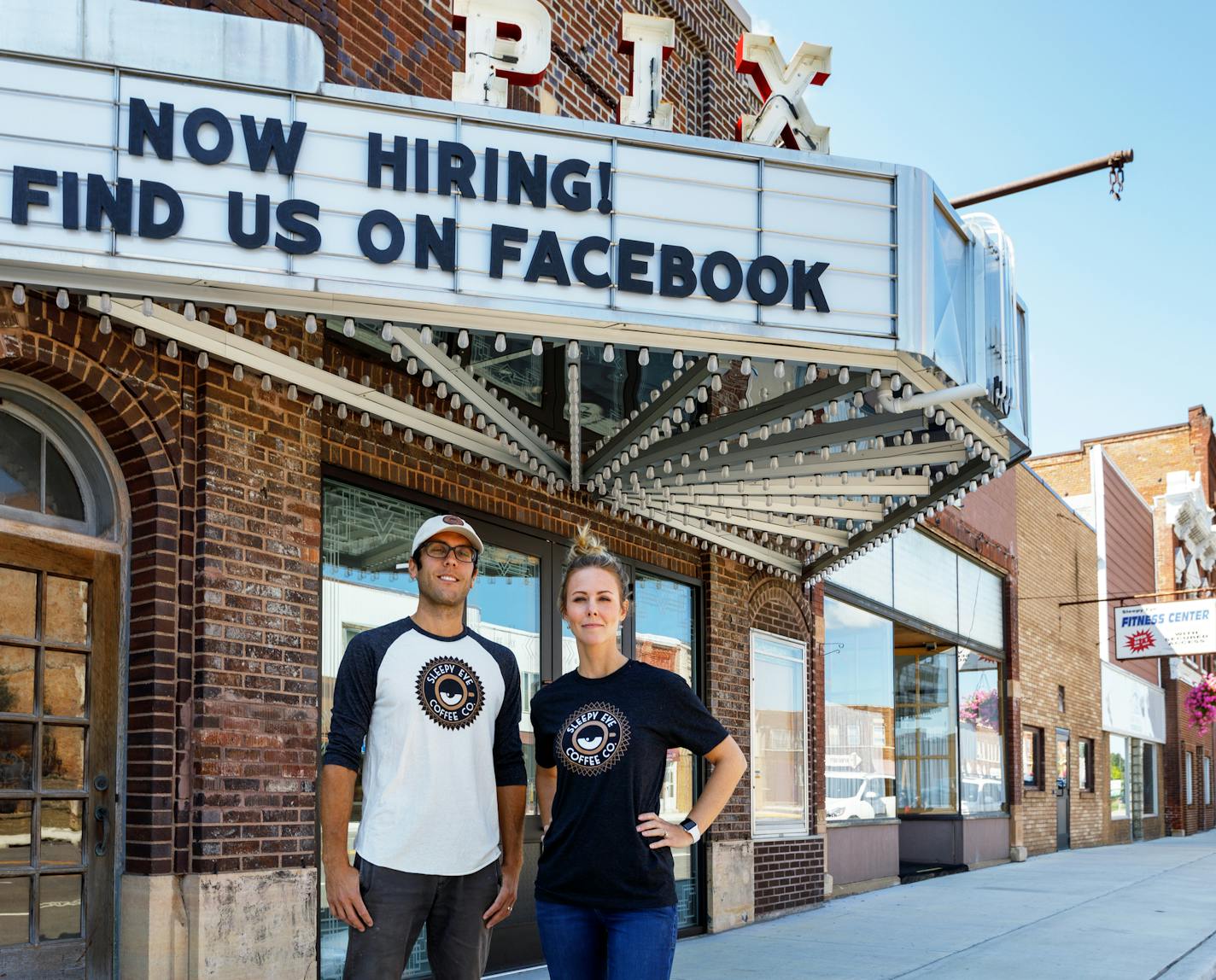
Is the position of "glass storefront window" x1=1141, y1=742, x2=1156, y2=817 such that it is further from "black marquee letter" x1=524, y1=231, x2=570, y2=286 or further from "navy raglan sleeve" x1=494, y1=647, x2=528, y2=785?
"navy raglan sleeve" x1=494, y1=647, x2=528, y2=785

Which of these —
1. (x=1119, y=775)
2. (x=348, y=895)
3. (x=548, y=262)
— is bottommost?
(x=1119, y=775)

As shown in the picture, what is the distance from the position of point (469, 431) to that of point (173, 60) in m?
3.06

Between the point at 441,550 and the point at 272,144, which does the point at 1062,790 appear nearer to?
the point at 272,144

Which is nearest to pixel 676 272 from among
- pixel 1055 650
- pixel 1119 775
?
pixel 1055 650

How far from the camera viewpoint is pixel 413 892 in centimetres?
390

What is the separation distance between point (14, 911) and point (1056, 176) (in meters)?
9.70

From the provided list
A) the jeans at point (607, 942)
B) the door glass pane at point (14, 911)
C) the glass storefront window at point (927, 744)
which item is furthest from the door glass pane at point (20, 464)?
the glass storefront window at point (927, 744)

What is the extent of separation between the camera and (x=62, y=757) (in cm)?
620

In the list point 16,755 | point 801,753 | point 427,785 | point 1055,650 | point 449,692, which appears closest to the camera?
point 427,785

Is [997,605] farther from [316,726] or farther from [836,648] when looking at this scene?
[316,726]

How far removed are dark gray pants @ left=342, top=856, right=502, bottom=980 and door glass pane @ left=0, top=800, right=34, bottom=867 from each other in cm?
268

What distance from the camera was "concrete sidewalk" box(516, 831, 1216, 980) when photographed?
9.40m

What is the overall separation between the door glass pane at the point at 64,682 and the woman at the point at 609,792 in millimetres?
3123

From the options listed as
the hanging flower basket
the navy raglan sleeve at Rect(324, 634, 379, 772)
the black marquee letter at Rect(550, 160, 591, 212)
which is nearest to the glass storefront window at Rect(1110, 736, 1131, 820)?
the hanging flower basket
